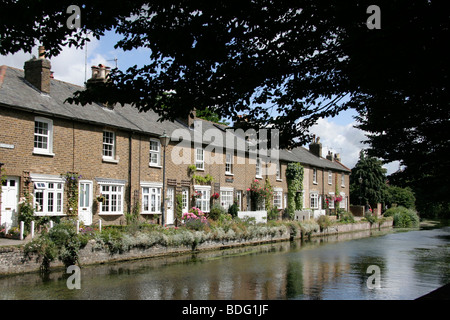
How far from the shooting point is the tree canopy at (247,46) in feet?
19.5

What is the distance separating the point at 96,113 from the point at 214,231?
8.68 meters

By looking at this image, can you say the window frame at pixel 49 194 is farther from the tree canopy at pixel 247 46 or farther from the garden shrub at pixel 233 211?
the tree canopy at pixel 247 46

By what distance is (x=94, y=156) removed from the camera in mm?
21875

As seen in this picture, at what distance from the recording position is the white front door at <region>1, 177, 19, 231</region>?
58.4 feet

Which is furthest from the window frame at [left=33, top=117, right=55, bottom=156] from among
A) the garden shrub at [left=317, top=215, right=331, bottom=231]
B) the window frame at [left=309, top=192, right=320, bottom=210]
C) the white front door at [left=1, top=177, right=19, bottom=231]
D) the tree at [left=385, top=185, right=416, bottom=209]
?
the tree at [left=385, top=185, right=416, bottom=209]

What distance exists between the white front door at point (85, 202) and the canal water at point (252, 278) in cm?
473

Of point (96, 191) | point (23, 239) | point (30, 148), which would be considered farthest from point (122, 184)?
point (23, 239)

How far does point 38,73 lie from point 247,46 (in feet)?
56.1

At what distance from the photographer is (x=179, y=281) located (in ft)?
45.0

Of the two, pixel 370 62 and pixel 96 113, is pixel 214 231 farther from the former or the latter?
pixel 370 62

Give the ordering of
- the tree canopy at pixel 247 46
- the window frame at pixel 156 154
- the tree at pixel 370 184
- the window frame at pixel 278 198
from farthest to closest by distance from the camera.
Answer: the tree at pixel 370 184 → the window frame at pixel 278 198 → the window frame at pixel 156 154 → the tree canopy at pixel 247 46

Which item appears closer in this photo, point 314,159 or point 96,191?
point 96,191

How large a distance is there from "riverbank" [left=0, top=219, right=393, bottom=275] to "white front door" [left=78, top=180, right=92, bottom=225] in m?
3.96

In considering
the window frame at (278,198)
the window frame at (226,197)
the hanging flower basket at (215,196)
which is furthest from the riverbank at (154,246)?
the window frame at (278,198)
